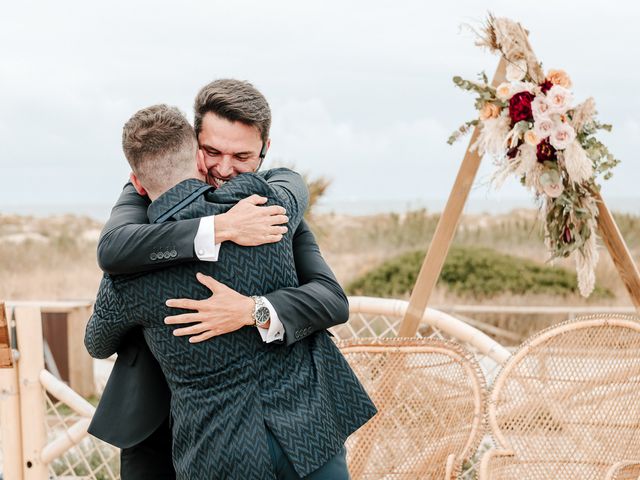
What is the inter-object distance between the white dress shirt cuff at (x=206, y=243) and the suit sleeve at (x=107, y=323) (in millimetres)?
250

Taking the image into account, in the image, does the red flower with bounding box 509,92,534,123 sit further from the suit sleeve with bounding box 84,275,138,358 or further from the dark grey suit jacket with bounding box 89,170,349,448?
the suit sleeve with bounding box 84,275,138,358

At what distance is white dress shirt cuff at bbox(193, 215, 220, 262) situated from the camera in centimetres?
169

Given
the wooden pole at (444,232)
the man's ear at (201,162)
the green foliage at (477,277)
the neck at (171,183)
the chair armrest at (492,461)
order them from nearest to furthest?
the neck at (171,183) < the man's ear at (201,162) < the chair armrest at (492,461) < the wooden pole at (444,232) < the green foliage at (477,277)

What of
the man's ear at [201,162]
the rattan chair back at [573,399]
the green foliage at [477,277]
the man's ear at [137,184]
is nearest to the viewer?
the man's ear at [137,184]

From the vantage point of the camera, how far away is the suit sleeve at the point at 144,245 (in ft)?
5.55

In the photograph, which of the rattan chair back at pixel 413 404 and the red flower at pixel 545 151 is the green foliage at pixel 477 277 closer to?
the rattan chair back at pixel 413 404

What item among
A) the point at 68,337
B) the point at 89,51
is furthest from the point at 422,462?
the point at 89,51

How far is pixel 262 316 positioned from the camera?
175 cm

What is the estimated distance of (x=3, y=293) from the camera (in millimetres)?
13430

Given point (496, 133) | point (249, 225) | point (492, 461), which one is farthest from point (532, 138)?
point (249, 225)

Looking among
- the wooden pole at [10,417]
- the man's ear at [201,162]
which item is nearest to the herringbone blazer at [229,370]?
Result: the man's ear at [201,162]

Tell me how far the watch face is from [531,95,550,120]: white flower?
1585 millimetres

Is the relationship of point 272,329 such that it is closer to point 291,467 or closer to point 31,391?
point 291,467

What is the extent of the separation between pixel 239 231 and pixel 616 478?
1.89 meters
